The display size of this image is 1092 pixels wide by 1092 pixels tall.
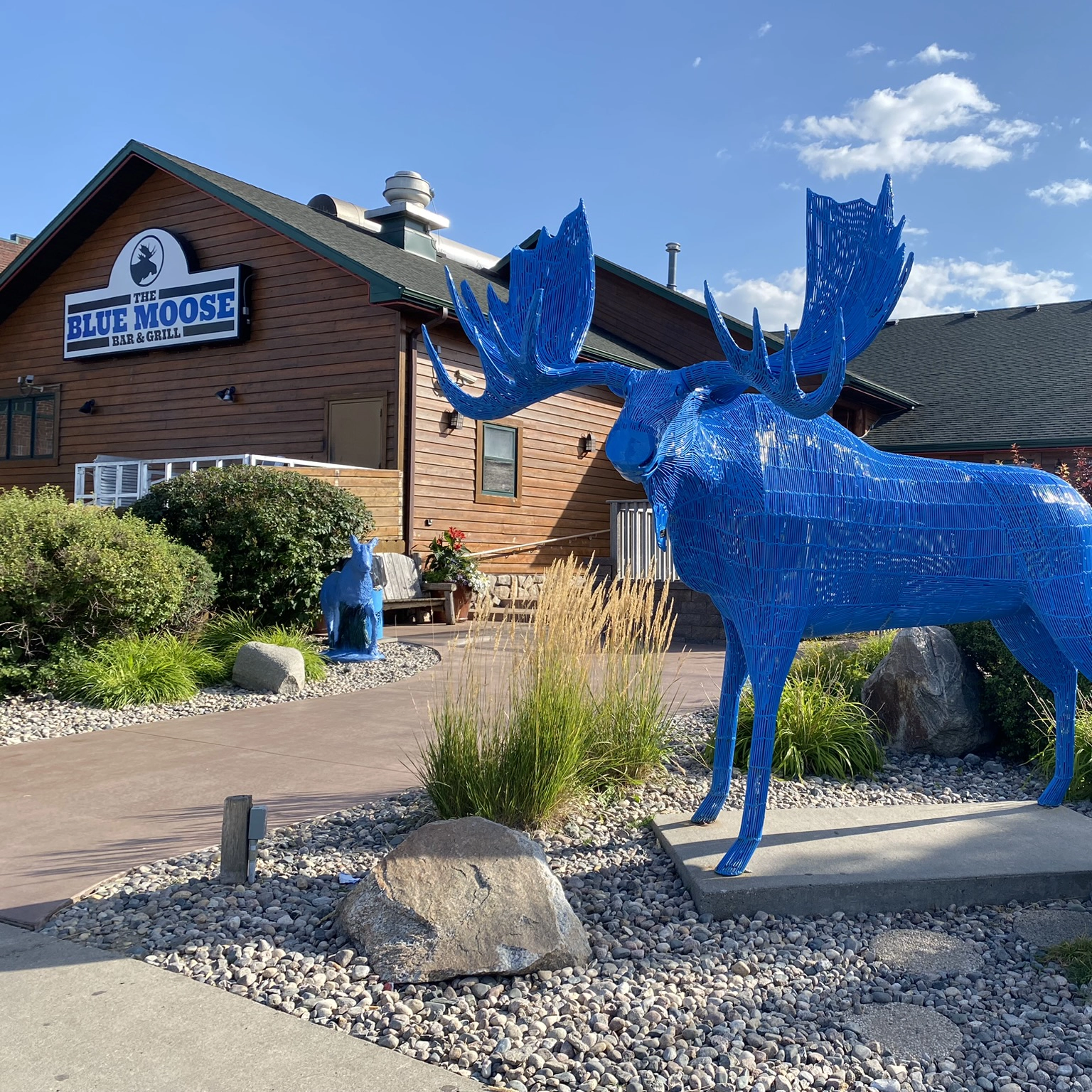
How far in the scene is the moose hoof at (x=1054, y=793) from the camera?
180 inches

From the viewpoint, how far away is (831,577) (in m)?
3.71

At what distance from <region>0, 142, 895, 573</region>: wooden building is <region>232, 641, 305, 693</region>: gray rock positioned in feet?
14.1

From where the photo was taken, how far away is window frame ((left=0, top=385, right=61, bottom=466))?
17516 mm

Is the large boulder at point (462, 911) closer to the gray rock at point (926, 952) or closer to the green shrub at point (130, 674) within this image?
the gray rock at point (926, 952)

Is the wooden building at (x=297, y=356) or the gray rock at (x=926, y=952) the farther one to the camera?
the wooden building at (x=297, y=356)

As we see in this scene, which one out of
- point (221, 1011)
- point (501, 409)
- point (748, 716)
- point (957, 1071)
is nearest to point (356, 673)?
point (748, 716)

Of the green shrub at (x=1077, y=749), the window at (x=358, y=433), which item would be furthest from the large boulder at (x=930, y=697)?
the window at (x=358, y=433)

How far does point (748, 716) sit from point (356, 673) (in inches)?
168

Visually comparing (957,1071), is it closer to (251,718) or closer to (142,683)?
(251,718)

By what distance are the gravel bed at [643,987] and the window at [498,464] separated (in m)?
11.0

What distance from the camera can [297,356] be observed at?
14.7 meters

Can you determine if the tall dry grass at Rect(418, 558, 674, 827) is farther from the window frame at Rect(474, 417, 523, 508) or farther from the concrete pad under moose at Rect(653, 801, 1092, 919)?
the window frame at Rect(474, 417, 523, 508)

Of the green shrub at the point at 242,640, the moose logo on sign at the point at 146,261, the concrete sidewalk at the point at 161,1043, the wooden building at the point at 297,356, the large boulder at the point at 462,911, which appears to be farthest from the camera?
the moose logo on sign at the point at 146,261

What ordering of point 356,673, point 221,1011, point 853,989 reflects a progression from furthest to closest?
point 356,673 → point 853,989 → point 221,1011
